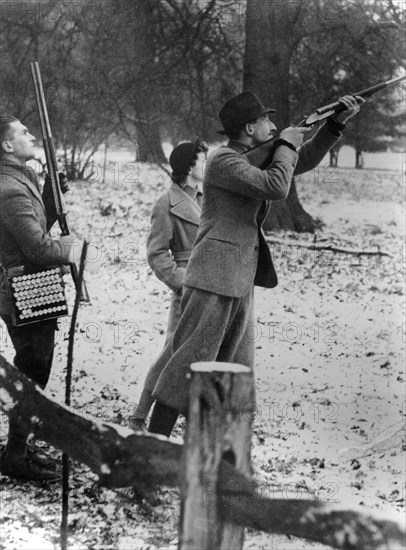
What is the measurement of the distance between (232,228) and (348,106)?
2.18ft

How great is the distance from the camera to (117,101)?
3.74 m

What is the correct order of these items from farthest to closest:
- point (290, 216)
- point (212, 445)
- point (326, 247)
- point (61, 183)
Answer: point (326, 247) → point (290, 216) → point (61, 183) → point (212, 445)

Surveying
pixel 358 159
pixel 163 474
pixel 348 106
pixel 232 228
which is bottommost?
pixel 163 474

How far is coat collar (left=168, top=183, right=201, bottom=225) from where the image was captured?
3.70 metres

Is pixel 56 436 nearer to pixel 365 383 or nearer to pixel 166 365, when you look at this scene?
pixel 166 365

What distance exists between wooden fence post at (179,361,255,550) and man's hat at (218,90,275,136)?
1215 millimetres

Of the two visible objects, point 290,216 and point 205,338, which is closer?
point 205,338

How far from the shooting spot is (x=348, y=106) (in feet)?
11.0

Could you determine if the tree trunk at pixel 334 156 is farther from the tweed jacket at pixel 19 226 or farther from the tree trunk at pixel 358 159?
the tweed jacket at pixel 19 226

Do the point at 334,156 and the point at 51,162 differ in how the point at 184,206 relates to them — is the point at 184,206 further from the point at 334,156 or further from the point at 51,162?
the point at 334,156

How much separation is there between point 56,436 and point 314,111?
160 centimetres

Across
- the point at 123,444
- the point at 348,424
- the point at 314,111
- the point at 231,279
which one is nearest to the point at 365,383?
the point at 348,424

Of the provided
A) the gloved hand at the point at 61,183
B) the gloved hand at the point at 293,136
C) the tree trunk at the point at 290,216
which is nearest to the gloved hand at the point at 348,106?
the gloved hand at the point at 293,136

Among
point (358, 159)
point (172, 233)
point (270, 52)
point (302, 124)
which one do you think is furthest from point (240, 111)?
point (358, 159)
